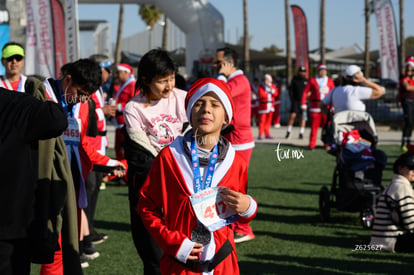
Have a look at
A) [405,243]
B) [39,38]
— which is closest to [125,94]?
[39,38]

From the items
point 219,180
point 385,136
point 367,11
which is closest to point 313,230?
point 219,180

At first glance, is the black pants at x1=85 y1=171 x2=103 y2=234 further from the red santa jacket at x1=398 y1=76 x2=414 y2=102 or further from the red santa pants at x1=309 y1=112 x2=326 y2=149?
the red santa jacket at x1=398 y1=76 x2=414 y2=102

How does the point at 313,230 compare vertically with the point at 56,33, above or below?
below

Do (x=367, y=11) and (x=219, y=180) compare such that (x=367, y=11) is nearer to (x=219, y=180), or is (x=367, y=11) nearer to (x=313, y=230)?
(x=313, y=230)

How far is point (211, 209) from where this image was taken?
122 inches

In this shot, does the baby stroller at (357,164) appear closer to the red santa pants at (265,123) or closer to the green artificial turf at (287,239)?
the green artificial turf at (287,239)

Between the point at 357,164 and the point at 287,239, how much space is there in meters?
1.20

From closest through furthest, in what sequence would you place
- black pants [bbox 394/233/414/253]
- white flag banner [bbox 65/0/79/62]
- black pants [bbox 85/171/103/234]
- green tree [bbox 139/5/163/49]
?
black pants [bbox 394/233/414/253]
black pants [bbox 85/171/103/234]
white flag banner [bbox 65/0/79/62]
green tree [bbox 139/5/163/49]

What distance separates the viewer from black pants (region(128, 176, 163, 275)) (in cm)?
477

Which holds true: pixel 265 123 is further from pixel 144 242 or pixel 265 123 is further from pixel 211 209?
pixel 211 209

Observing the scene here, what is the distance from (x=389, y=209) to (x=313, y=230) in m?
1.34

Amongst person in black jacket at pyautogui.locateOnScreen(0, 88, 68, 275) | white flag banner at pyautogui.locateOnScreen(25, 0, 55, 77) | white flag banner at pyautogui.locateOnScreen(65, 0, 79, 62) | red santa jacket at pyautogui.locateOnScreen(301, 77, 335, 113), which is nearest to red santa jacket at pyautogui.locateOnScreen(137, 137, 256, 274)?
person in black jacket at pyautogui.locateOnScreen(0, 88, 68, 275)

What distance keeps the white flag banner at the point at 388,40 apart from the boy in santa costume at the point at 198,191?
799 inches

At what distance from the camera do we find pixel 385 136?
19797mm
